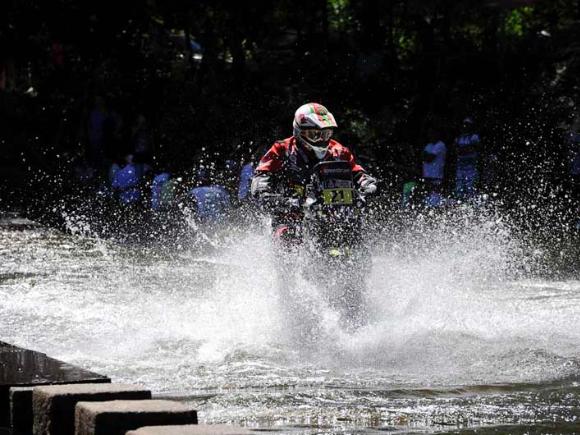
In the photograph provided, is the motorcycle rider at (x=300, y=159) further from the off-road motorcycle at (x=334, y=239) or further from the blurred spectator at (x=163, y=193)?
the blurred spectator at (x=163, y=193)

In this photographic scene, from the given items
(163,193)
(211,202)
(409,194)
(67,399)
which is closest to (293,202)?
(67,399)

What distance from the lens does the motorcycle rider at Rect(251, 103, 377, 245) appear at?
1152cm

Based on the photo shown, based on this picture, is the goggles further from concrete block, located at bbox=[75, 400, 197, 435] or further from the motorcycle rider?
concrete block, located at bbox=[75, 400, 197, 435]

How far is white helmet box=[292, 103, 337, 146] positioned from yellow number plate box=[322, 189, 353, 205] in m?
0.68

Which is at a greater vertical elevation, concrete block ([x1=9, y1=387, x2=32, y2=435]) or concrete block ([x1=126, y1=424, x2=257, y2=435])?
concrete block ([x1=9, y1=387, x2=32, y2=435])

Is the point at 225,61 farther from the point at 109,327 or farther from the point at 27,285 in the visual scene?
the point at 109,327

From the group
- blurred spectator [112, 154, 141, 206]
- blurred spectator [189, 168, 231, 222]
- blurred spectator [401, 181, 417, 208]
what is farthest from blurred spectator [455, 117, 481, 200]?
blurred spectator [112, 154, 141, 206]

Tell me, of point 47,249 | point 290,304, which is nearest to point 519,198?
point 47,249

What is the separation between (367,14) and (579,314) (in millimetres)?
13069

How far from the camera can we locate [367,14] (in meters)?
24.5

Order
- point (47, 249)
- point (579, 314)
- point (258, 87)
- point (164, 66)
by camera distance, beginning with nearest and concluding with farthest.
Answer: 1. point (579, 314)
2. point (47, 249)
3. point (258, 87)
4. point (164, 66)

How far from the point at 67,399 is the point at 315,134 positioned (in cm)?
537

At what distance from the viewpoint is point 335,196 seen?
11133mm

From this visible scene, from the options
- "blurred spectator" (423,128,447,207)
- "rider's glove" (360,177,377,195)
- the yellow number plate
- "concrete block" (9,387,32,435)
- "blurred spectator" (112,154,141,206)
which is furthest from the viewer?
"blurred spectator" (112,154,141,206)
